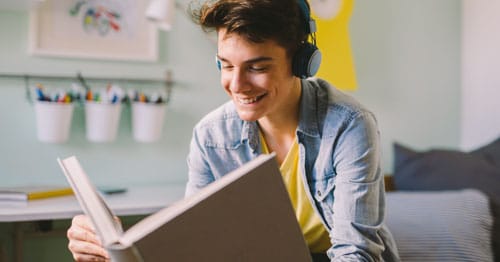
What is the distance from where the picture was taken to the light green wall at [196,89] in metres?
1.76

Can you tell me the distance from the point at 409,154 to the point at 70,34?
1.34m

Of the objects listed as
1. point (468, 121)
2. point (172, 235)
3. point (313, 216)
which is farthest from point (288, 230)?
point (468, 121)

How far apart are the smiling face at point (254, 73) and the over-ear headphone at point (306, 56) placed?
0.02 meters

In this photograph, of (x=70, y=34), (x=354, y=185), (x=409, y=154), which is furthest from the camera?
(x=409, y=154)

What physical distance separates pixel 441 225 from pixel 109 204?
0.98 meters

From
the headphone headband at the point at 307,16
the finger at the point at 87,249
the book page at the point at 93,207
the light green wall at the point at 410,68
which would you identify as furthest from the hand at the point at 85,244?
the light green wall at the point at 410,68

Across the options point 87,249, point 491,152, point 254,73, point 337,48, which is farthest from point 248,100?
point 491,152

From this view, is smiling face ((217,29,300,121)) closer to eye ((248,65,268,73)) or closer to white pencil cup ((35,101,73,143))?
eye ((248,65,268,73))

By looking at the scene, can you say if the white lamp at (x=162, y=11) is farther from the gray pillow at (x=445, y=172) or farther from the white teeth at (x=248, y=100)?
the gray pillow at (x=445, y=172)

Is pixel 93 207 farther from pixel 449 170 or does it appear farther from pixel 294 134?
pixel 449 170

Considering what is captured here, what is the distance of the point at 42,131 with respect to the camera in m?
1.72

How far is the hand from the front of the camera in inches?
35.2

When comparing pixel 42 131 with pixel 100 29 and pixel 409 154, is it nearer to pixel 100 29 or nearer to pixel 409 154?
pixel 100 29

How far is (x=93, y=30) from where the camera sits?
1822mm
